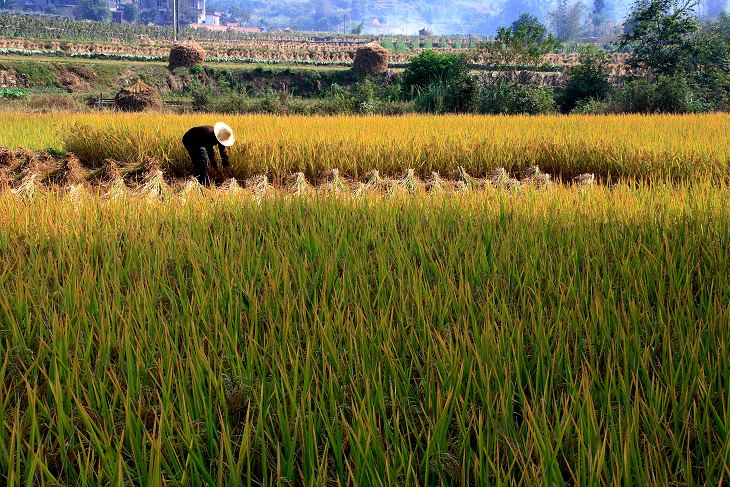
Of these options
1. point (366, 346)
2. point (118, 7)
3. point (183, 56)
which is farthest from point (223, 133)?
point (118, 7)

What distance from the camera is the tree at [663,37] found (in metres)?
17.0

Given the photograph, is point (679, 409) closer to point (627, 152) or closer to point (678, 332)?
point (678, 332)

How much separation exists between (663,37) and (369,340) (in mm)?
17958

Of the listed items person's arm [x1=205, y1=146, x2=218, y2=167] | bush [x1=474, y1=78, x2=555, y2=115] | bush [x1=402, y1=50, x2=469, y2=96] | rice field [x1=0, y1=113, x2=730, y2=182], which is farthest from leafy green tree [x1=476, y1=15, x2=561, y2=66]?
person's arm [x1=205, y1=146, x2=218, y2=167]

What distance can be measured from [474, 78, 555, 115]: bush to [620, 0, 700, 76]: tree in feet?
13.3

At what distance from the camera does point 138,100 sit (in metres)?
17.7

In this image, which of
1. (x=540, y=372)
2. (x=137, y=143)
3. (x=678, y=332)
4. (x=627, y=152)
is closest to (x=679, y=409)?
(x=540, y=372)

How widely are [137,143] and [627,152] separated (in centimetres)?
562

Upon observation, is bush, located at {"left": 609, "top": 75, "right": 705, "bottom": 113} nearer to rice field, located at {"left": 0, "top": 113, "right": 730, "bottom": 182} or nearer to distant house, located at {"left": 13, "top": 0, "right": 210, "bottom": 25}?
rice field, located at {"left": 0, "top": 113, "right": 730, "bottom": 182}

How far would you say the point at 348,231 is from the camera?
3.57m

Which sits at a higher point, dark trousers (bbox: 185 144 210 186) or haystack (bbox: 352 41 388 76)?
haystack (bbox: 352 41 388 76)

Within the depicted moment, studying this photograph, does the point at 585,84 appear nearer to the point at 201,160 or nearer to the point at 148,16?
the point at 201,160

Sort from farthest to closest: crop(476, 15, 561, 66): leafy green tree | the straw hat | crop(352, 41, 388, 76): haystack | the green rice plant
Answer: crop(352, 41, 388, 76): haystack < crop(476, 15, 561, 66): leafy green tree < the straw hat < the green rice plant

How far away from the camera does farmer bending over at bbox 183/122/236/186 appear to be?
6.71 m
